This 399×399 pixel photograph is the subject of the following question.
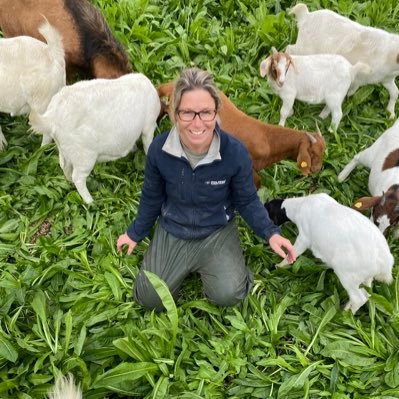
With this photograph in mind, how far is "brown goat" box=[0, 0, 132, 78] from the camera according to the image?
494cm

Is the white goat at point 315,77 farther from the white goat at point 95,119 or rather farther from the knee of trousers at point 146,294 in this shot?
the knee of trousers at point 146,294

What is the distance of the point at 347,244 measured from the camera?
3.60 metres

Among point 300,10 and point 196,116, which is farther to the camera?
Answer: point 300,10

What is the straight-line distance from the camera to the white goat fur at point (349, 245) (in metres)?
3.56

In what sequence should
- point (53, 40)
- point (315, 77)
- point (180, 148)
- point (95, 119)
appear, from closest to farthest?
point (180, 148) → point (95, 119) → point (53, 40) → point (315, 77)

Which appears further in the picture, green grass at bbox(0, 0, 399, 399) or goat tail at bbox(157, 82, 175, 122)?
goat tail at bbox(157, 82, 175, 122)

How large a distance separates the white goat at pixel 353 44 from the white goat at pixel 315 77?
278 mm

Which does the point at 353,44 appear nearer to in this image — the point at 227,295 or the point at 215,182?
the point at 215,182

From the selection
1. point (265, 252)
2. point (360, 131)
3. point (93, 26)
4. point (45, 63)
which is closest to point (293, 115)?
point (360, 131)

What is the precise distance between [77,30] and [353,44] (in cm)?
309


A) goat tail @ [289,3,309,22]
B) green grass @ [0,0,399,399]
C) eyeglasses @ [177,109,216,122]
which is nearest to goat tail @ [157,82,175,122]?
green grass @ [0,0,399,399]

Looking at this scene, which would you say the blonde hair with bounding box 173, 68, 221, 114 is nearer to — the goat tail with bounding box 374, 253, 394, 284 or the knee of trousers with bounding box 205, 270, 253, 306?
the knee of trousers with bounding box 205, 270, 253, 306

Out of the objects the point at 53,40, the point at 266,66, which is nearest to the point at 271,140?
the point at 266,66

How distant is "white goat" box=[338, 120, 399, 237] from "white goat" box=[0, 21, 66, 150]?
3.06 m
